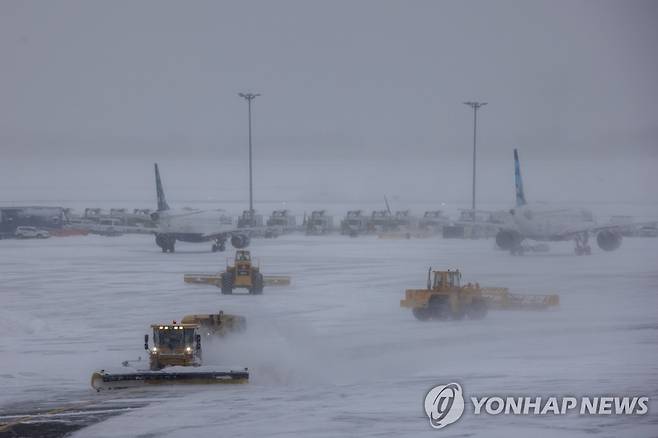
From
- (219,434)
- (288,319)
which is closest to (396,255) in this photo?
(288,319)

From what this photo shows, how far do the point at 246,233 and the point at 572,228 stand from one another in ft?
98.1

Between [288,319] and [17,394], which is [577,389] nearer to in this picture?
[17,394]

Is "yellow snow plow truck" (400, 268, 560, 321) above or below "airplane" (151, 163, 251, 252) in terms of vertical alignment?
below

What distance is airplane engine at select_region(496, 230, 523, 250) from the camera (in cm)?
9506

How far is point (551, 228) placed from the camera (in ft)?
317

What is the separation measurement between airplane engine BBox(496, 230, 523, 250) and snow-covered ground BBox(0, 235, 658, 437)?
18214 mm

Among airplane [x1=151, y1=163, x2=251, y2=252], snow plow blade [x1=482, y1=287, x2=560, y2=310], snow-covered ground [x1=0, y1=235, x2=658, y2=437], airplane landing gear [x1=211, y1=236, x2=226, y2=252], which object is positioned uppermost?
airplane [x1=151, y1=163, x2=251, y2=252]

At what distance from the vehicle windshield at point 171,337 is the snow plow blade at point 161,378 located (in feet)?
4.34

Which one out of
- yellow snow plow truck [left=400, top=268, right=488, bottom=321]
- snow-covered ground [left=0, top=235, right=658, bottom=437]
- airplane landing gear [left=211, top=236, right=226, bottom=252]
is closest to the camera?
snow-covered ground [left=0, top=235, right=658, bottom=437]

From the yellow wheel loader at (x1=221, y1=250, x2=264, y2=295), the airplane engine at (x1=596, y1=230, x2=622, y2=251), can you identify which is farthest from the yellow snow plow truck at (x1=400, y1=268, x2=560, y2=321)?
the airplane engine at (x1=596, y1=230, x2=622, y2=251)

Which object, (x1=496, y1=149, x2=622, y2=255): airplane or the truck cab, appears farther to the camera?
(x1=496, y1=149, x2=622, y2=255): airplane

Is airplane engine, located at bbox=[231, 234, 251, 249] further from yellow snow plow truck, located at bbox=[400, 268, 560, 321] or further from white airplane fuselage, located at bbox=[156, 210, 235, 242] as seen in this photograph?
yellow snow plow truck, located at bbox=[400, 268, 560, 321]

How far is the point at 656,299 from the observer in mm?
52531

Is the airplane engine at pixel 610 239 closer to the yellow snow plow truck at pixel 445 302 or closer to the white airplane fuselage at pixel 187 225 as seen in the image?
the white airplane fuselage at pixel 187 225
